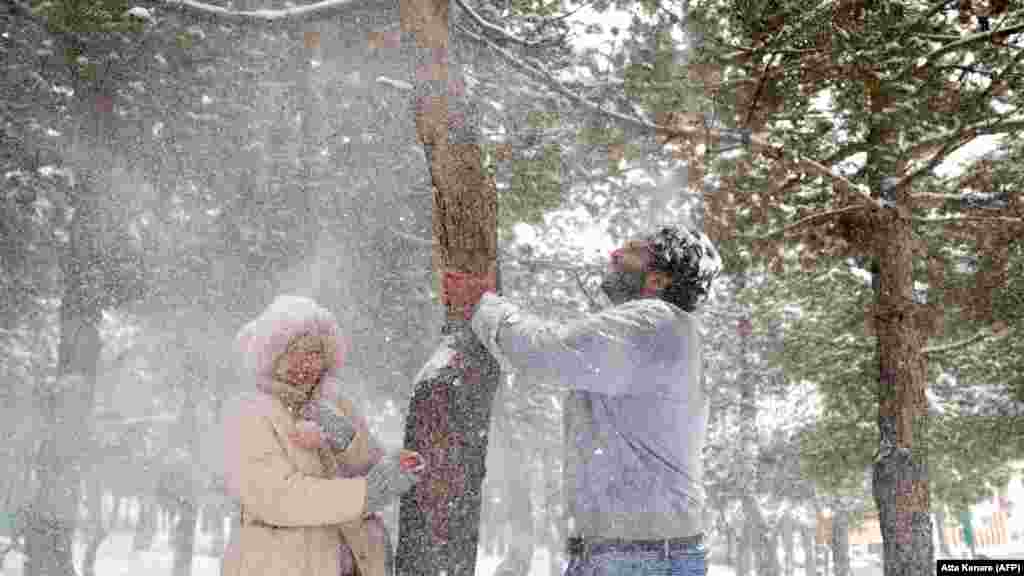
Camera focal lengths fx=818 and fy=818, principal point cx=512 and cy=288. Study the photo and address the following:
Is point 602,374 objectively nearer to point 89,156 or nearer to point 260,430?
point 260,430

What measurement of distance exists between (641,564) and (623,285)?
1.06 metres

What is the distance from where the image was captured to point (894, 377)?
8.98 meters

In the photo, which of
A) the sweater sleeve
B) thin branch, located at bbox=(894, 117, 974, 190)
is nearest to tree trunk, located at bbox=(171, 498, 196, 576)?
thin branch, located at bbox=(894, 117, 974, 190)

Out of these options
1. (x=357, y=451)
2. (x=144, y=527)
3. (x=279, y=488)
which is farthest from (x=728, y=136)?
(x=144, y=527)

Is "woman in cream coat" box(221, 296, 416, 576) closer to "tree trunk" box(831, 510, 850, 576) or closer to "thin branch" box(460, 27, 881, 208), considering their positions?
"thin branch" box(460, 27, 881, 208)

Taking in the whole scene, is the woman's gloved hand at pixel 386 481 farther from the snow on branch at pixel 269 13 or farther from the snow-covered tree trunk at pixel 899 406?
the snow-covered tree trunk at pixel 899 406

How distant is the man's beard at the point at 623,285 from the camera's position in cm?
324

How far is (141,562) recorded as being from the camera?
37406 millimetres

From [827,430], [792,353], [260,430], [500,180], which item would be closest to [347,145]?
[500,180]

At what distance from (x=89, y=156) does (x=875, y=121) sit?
10.9 meters

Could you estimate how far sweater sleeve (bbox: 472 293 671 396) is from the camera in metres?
2.86

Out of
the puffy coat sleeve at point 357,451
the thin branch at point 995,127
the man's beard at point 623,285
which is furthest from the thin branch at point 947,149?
the puffy coat sleeve at point 357,451

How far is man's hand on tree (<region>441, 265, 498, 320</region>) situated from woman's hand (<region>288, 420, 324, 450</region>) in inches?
30.2

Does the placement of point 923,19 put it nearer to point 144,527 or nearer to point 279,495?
point 279,495
